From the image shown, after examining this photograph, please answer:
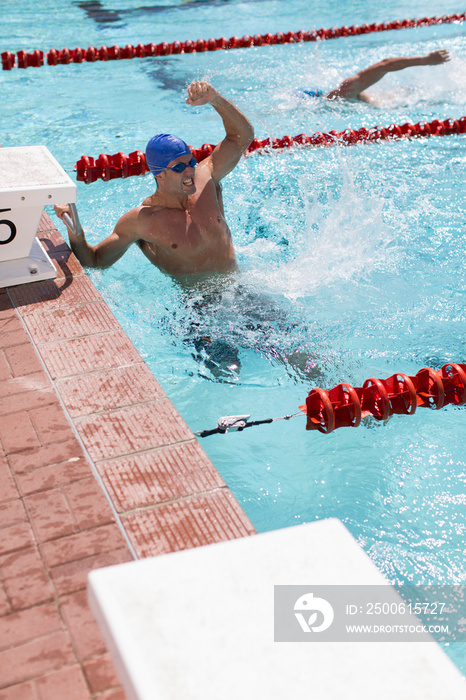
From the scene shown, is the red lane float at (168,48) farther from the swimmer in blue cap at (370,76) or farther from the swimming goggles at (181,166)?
the swimming goggles at (181,166)

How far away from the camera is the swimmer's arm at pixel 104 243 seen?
3488 millimetres

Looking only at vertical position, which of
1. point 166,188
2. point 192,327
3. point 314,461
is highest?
point 166,188

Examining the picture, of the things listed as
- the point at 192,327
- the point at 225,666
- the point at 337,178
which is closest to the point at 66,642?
the point at 225,666

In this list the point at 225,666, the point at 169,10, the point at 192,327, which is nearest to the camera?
the point at 225,666

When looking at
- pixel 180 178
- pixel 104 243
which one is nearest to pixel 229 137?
pixel 180 178

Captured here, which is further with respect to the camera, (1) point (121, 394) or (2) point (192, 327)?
(2) point (192, 327)

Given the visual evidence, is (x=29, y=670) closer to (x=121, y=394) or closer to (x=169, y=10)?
(x=121, y=394)

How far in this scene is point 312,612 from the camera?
3.91 feet

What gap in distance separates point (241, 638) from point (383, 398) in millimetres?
1720

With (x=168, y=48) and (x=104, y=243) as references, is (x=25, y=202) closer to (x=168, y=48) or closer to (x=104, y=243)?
(x=104, y=243)

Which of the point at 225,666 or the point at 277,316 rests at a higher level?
the point at 225,666

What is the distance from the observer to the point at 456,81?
27.2 ft

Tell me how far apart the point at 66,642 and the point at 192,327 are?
86.8 inches

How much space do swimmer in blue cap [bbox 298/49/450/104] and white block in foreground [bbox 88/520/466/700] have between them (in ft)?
19.8
